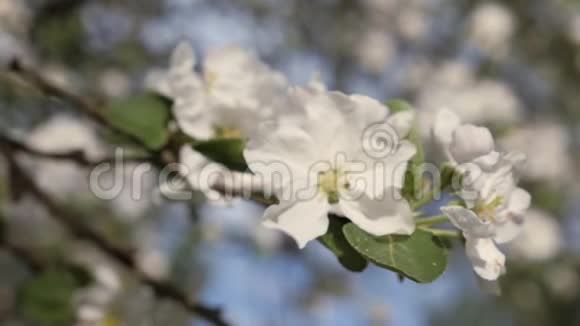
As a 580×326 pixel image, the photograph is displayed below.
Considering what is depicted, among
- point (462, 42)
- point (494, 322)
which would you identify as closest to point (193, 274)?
point (462, 42)

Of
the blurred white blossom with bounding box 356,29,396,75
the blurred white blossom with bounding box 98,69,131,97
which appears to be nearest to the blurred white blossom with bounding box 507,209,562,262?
the blurred white blossom with bounding box 356,29,396,75

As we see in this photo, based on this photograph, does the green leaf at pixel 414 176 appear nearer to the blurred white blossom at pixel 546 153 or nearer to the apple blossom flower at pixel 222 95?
the apple blossom flower at pixel 222 95

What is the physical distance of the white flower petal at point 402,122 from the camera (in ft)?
1.74

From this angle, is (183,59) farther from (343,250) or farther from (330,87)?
(330,87)

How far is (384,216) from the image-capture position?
50 centimetres

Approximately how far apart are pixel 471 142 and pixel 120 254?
1.44ft

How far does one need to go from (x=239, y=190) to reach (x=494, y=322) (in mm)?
2579

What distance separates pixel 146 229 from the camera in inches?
89.3

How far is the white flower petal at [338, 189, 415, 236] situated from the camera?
1.62 feet

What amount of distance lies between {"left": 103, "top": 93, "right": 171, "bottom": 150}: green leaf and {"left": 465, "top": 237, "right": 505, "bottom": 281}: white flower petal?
0.28m

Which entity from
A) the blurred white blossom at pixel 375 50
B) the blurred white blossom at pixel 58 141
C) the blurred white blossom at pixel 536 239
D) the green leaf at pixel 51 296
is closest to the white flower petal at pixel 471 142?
the green leaf at pixel 51 296

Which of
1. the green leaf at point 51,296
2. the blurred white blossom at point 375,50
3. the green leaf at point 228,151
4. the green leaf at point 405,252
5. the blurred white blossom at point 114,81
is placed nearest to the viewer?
the green leaf at point 405,252

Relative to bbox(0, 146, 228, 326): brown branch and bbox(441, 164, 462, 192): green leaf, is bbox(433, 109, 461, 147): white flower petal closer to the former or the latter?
bbox(441, 164, 462, 192): green leaf

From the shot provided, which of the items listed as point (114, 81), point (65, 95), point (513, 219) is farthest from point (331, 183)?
point (114, 81)
